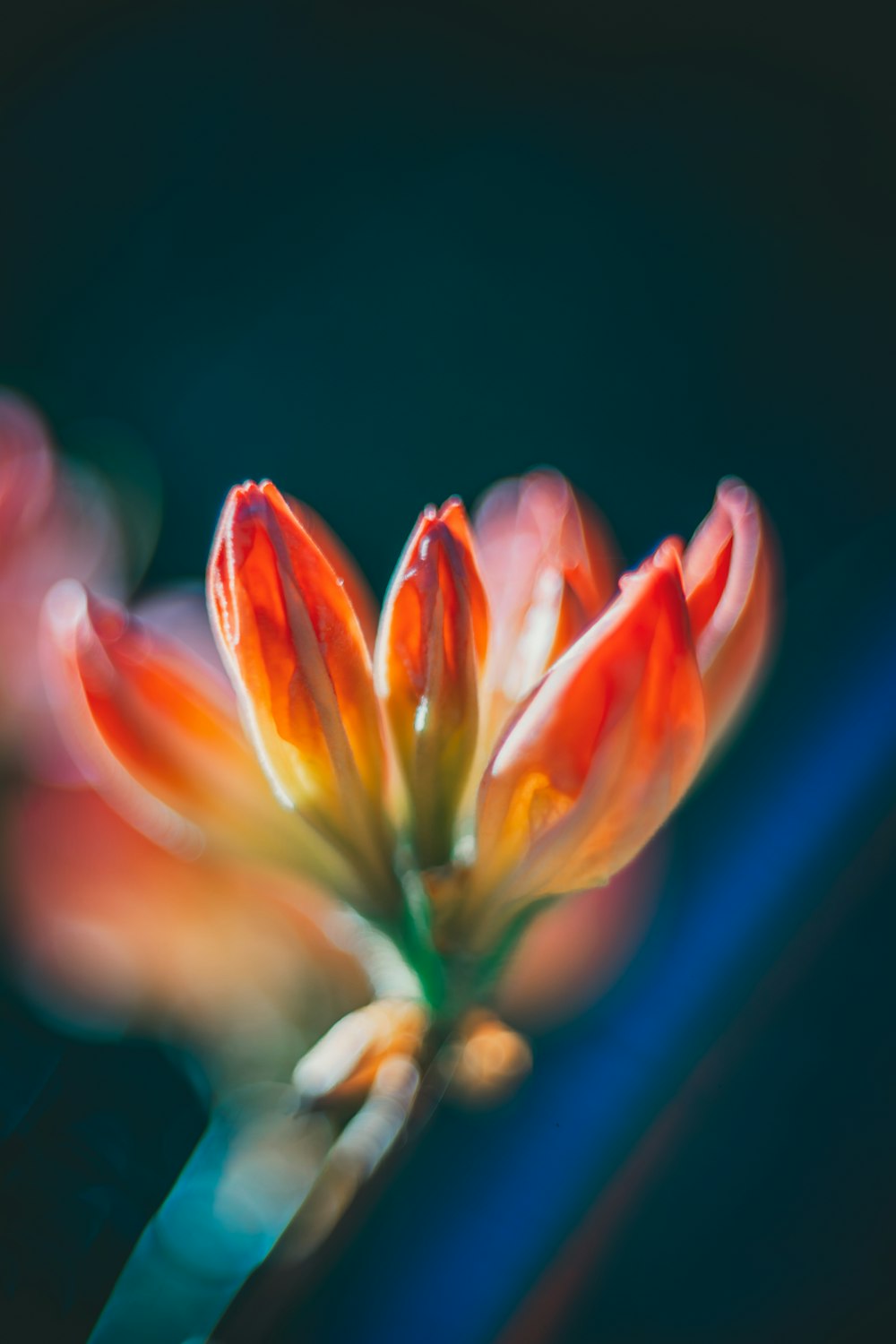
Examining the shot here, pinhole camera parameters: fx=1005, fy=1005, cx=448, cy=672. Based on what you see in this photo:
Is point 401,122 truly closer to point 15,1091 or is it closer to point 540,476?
point 540,476

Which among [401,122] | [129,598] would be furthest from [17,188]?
[129,598]

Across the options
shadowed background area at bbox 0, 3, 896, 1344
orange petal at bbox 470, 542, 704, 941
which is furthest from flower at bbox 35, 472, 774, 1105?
shadowed background area at bbox 0, 3, 896, 1344

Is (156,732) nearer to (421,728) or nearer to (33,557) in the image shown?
(421,728)

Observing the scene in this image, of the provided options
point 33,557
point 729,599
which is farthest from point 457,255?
point 729,599

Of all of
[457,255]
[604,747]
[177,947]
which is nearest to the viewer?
[604,747]

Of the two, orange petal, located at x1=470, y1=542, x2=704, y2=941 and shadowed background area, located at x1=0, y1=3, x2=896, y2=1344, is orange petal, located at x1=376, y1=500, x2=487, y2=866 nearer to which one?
orange petal, located at x1=470, y1=542, x2=704, y2=941

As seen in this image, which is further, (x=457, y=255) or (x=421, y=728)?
(x=457, y=255)
